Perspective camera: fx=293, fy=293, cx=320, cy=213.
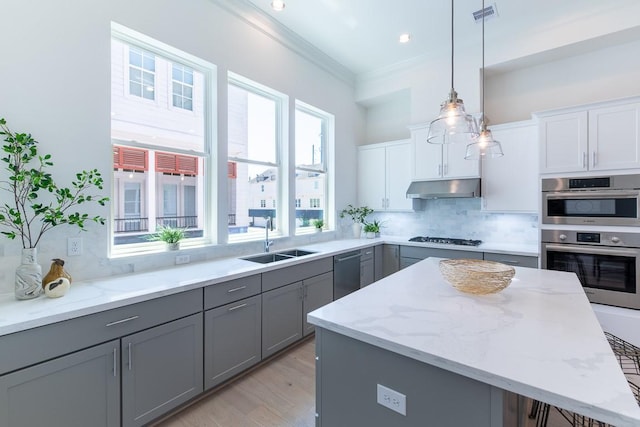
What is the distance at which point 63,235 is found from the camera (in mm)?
1956

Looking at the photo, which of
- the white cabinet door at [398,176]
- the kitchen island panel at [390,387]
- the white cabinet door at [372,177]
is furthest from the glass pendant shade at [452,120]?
the white cabinet door at [372,177]

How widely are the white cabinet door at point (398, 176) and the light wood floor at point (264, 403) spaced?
266 cm

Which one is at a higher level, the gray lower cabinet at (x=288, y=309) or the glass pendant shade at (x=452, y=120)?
the glass pendant shade at (x=452, y=120)

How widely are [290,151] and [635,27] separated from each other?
3.70 m

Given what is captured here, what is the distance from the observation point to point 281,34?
3.41 meters

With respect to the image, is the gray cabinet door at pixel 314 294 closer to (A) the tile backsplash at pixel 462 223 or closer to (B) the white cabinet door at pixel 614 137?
(A) the tile backsplash at pixel 462 223

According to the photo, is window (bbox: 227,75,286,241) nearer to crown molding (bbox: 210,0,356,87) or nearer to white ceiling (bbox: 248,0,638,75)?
crown molding (bbox: 210,0,356,87)

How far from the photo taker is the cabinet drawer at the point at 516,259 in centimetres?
321

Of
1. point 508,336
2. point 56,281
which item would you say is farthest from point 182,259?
point 508,336

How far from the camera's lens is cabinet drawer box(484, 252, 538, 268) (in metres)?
3.21

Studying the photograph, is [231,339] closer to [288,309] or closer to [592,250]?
[288,309]

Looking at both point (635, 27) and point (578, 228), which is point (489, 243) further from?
point (635, 27)

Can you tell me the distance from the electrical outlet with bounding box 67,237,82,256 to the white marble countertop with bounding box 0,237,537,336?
0.66 ft

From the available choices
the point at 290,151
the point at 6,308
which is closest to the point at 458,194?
the point at 290,151
